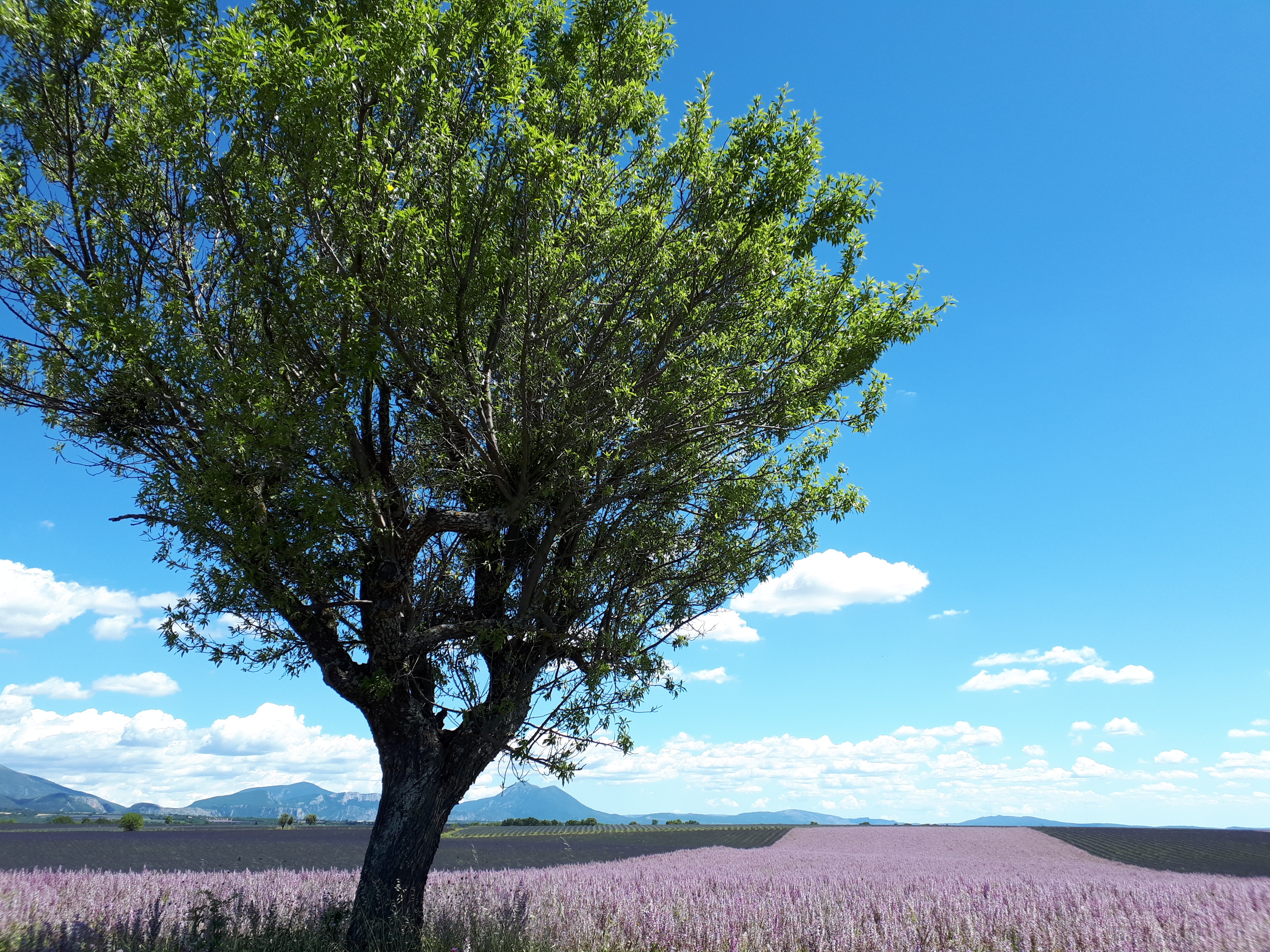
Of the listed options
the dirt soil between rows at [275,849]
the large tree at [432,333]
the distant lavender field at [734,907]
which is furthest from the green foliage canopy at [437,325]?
the dirt soil between rows at [275,849]

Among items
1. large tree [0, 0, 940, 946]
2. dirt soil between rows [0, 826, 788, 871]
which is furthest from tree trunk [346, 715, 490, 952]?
dirt soil between rows [0, 826, 788, 871]

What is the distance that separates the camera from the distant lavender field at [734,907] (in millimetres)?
9367

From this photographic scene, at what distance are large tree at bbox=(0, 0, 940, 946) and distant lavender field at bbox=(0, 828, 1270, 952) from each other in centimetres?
284

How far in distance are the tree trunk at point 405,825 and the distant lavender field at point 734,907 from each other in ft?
4.15

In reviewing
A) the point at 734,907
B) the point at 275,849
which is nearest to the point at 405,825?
the point at 734,907

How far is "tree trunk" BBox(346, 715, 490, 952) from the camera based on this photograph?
27.2ft

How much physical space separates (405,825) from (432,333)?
602 cm

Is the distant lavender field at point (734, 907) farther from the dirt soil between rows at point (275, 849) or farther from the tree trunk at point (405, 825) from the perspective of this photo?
the dirt soil between rows at point (275, 849)

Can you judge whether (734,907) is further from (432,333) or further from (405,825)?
(432,333)

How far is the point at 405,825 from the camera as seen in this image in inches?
345

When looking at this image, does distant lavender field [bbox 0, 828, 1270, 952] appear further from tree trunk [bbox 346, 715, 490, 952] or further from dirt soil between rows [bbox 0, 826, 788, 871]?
dirt soil between rows [bbox 0, 826, 788, 871]

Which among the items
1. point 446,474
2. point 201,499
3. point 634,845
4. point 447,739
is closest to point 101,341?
point 201,499

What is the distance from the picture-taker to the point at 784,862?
861 inches

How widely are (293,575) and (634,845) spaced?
32121 millimetres
